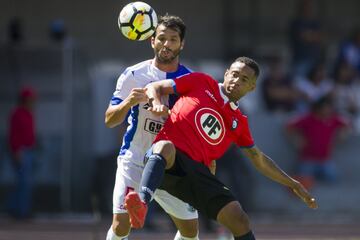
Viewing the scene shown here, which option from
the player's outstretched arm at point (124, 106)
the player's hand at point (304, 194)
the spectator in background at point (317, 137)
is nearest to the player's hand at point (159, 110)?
the player's outstretched arm at point (124, 106)

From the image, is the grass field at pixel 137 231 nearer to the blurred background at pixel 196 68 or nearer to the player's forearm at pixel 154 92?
the blurred background at pixel 196 68

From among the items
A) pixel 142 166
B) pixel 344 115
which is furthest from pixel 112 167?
pixel 142 166

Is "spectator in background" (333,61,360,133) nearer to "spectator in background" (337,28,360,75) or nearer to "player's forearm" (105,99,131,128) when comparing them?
"spectator in background" (337,28,360,75)

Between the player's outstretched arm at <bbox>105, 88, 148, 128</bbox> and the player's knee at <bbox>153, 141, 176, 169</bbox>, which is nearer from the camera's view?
the player's knee at <bbox>153, 141, 176, 169</bbox>

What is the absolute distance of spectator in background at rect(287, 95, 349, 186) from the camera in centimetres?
1738

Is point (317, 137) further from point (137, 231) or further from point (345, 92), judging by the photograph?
point (137, 231)

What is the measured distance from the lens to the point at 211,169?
8625mm

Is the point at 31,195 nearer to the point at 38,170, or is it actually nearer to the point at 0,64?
the point at 38,170

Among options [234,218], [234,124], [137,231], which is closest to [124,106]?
[234,124]

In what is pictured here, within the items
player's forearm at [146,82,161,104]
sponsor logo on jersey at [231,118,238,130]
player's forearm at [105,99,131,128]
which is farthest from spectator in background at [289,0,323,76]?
player's forearm at [146,82,161,104]

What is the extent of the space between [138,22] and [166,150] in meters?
1.39

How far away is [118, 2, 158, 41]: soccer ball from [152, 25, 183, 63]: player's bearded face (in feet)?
0.45

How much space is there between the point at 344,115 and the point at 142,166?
32.5 feet

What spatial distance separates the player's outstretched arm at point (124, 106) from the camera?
8164 millimetres
